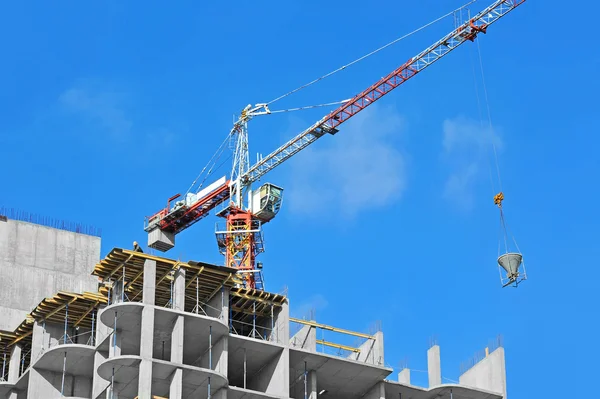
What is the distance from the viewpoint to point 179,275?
107 meters

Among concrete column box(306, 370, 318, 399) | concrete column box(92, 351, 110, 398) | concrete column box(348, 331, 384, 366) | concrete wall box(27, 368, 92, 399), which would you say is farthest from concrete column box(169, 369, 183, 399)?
concrete column box(348, 331, 384, 366)

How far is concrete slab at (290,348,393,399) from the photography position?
111 m

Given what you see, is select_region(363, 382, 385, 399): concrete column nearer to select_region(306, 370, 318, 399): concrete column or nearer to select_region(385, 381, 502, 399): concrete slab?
select_region(385, 381, 502, 399): concrete slab

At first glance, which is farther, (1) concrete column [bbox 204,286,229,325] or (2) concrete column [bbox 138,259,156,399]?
(1) concrete column [bbox 204,286,229,325]

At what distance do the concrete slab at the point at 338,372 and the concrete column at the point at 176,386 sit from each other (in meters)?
10.4

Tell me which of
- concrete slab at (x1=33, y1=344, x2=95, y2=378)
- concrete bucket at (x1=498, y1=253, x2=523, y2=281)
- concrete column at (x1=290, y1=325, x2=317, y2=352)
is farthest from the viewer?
concrete column at (x1=290, y1=325, x2=317, y2=352)

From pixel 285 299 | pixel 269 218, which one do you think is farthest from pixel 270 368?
pixel 269 218

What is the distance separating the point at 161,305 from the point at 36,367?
30.7 ft

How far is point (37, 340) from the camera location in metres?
112

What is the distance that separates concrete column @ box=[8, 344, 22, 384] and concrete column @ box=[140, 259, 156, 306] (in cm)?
1483

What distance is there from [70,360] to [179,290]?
9.18 meters

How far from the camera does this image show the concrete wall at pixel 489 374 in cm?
11912

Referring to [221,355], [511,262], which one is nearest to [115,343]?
[221,355]

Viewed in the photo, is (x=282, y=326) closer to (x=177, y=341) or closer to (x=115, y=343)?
(x=177, y=341)
